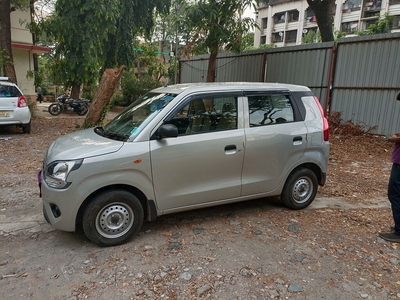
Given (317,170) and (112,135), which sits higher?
(112,135)

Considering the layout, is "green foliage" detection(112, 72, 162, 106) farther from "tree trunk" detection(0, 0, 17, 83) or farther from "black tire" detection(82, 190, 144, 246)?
"black tire" detection(82, 190, 144, 246)

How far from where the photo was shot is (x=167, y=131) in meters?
3.45

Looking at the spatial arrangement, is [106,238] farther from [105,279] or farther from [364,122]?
[364,122]

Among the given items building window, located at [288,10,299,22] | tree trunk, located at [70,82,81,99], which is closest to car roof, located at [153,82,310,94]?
tree trunk, located at [70,82,81,99]

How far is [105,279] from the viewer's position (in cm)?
297

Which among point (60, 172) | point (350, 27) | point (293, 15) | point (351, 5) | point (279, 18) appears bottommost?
point (60, 172)

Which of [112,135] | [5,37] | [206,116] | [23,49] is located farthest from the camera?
[23,49]

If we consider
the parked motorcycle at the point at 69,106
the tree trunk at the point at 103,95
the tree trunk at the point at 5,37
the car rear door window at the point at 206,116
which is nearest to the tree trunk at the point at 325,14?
the tree trunk at the point at 103,95

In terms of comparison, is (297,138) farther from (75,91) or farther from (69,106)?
(75,91)

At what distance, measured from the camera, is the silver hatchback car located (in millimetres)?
3363

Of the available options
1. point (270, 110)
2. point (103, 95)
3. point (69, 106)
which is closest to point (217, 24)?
point (103, 95)

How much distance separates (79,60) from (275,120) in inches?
522

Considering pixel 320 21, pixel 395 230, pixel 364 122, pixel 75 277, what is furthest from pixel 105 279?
pixel 320 21

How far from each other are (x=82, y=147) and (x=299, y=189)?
3042 millimetres
